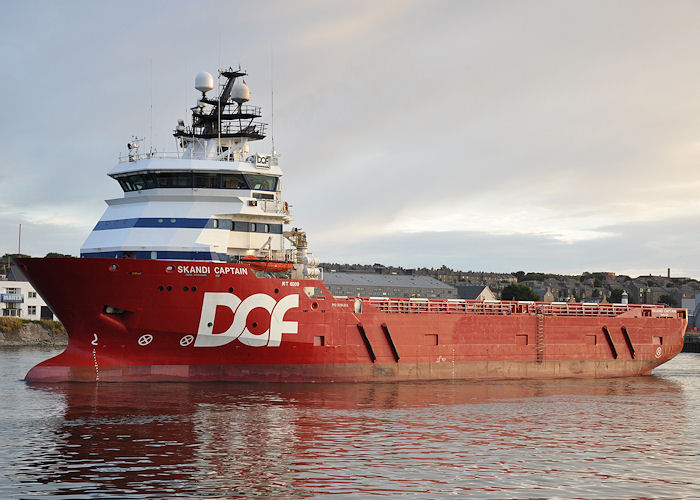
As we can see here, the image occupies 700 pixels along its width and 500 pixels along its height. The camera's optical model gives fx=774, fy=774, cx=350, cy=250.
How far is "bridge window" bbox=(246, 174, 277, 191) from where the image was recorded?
3072 centimetres

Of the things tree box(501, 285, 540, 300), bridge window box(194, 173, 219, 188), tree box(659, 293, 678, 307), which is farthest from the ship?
tree box(659, 293, 678, 307)

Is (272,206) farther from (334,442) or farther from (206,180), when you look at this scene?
(334,442)

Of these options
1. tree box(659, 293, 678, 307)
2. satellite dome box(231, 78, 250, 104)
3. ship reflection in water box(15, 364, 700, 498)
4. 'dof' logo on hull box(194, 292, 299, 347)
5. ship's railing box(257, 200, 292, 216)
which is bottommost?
ship reflection in water box(15, 364, 700, 498)

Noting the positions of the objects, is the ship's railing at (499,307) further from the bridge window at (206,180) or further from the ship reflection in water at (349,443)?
the bridge window at (206,180)

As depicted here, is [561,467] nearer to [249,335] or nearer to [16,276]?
[249,335]

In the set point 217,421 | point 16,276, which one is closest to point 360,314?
point 217,421

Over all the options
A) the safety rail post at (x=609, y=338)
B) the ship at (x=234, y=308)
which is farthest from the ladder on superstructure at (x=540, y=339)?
the safety rail post at (x=609, y=338)

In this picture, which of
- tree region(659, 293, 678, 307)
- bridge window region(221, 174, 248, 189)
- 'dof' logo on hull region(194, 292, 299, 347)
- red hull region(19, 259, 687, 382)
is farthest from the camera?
tree region(659, 293, 678, 307)

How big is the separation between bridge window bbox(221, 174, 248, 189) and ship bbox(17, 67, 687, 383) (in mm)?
40

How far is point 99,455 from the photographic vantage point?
650 inches

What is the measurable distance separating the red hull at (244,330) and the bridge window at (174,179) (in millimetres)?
4801

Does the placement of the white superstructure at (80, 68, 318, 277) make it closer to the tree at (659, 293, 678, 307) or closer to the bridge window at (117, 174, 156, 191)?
the bridge window at (117, 174, 156, 191)

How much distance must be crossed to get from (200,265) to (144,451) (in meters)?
10.4

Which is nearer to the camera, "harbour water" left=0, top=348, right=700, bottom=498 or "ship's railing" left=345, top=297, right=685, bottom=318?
"harbour water" left=0, top=348, right=700, bottom=498
